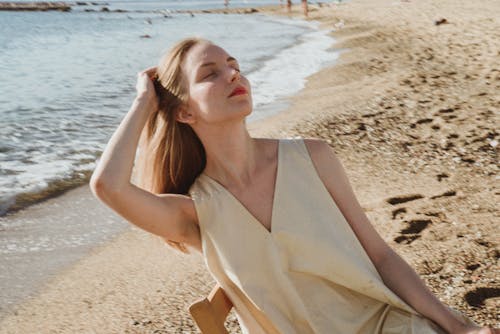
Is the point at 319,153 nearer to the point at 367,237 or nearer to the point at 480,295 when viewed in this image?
the point at 367,237

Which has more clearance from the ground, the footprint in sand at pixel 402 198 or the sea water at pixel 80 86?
the footprint in sand at pixel 402 198

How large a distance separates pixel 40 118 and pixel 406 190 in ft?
20.3

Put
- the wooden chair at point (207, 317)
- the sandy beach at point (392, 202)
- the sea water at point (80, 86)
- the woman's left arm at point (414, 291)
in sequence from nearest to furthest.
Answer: the wooden chair at point (207, 317) < the woman's left arm at point (414, 291) < the sandy beach at point (392, 202) < the sea water at point (80, 86)

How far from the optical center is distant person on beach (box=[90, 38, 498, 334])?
2080 millimetres

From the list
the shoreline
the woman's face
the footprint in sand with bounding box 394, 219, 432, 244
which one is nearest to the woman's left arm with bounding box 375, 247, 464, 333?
the woman's face

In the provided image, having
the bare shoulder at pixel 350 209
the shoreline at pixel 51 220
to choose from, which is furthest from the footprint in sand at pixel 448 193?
the bare shoulder at pixel 350 209

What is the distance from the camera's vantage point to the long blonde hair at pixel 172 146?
230 cm

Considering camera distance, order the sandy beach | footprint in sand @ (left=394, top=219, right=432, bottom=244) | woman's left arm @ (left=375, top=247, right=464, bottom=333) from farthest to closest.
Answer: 1. footprint in sand @ (left=394, top=219, right=432, bottom=244)
2. the sandy beach
3. woman's left arm @ (left=375, top=247, right=464, bottom=333)

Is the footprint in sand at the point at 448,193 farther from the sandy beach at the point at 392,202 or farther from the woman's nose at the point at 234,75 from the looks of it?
the woman's nose at the point at 234,75

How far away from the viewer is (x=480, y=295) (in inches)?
131

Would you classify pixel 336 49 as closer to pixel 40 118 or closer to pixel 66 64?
pixel 66 64

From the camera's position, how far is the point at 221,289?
2123 millimetres

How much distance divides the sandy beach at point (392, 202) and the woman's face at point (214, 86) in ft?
4.86

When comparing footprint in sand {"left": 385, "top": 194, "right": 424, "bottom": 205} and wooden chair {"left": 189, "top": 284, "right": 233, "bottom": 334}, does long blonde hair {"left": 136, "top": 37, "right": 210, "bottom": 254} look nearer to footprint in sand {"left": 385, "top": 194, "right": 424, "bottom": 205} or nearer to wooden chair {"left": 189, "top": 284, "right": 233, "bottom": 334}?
wooden chair {"left": 189, "top": 284, "right": 233, "bottom": 334}
